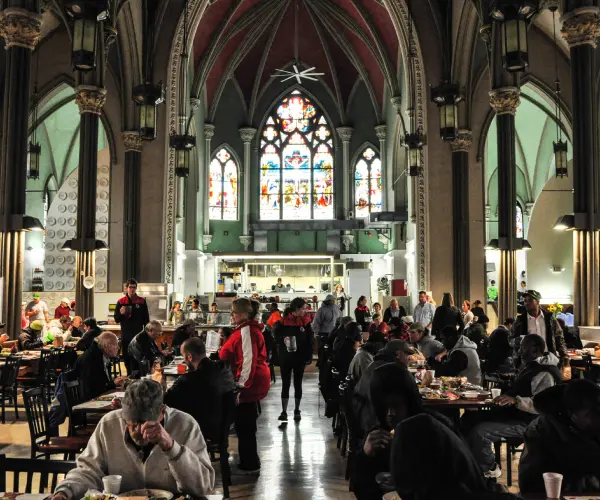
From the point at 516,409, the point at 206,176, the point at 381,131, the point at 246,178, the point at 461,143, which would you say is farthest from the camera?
the point at 246,178

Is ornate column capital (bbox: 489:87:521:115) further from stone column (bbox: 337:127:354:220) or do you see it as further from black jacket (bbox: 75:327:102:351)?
stone column (bbox: 337:127:354:220)

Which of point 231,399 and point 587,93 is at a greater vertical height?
point 587,93

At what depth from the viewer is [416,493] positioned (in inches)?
Answer: 89.2

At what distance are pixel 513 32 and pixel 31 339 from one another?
9493 mm

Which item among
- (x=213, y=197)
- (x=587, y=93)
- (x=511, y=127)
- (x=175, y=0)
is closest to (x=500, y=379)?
(x=587, y=93)

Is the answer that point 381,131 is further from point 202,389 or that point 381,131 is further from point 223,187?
point 202,389

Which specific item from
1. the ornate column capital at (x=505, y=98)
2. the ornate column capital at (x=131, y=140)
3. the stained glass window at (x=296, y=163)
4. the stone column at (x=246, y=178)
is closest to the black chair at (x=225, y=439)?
the ornate column capital at (x=505, y=98)

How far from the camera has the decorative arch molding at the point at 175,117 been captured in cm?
2059

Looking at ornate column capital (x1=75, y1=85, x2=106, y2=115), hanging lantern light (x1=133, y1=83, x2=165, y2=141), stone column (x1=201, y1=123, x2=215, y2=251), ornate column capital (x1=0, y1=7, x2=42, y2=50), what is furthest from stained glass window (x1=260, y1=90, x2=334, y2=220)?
ornate column capital (x1=0, y1=7, x2=42, y2=50)

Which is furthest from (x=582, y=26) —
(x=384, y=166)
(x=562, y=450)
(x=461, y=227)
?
(x=384, y=166)

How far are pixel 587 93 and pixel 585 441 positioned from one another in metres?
9.79

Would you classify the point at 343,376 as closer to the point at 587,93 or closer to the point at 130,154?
the point at 587,93

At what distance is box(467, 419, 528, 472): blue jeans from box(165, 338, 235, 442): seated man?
2.03 metres

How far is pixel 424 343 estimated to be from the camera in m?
9.28
